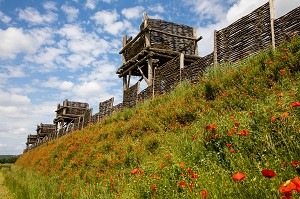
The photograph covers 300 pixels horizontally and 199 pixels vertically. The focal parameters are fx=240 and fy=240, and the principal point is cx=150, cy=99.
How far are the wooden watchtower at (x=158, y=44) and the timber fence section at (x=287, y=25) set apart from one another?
747 cm

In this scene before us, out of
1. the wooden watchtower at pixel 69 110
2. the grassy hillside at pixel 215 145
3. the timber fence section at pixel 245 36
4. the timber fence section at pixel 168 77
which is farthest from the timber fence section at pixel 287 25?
the wooden watchtower at pixel 69 110

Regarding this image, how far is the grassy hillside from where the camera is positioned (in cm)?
224

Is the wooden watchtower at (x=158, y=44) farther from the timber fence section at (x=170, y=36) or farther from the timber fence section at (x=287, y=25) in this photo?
the timber fence section at (x=287, y=25)

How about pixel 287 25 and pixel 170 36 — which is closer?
pixel 287 25

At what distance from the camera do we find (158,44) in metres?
14.8

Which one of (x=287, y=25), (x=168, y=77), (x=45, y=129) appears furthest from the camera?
(x=45, y=129)

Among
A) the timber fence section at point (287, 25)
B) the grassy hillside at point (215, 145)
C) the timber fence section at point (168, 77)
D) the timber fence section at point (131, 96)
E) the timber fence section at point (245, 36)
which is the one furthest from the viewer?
the timber fence section at point (131, 96)

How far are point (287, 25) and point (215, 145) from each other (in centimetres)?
501

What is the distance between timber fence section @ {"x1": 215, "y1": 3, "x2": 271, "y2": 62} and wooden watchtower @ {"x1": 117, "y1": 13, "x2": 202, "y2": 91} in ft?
17.5

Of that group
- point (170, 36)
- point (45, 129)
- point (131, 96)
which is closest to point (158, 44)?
point (170, 36)

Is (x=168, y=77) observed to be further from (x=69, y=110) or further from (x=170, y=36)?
(x=69, y=110)

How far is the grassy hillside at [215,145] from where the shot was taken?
2.24m

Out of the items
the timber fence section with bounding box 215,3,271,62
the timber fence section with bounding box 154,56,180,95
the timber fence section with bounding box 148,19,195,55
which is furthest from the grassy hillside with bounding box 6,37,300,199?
the timber fence section with bounding box 148,19,195,55

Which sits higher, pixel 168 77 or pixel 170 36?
pixel 170 36
